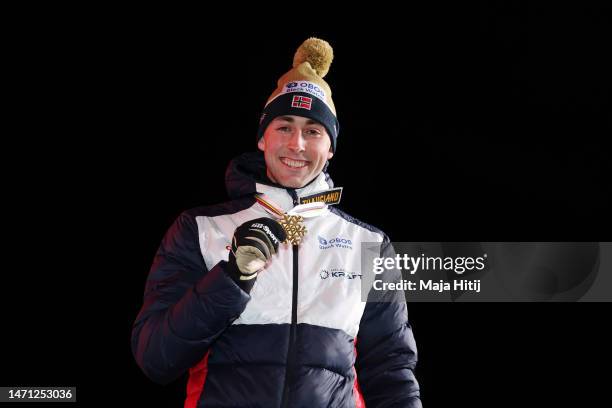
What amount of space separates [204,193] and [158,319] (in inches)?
44.1

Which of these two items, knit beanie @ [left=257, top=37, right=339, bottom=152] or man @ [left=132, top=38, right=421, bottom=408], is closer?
man @ [left=132, top=38, right=421, bottom=408]

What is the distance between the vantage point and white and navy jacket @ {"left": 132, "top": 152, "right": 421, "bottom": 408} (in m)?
1.49

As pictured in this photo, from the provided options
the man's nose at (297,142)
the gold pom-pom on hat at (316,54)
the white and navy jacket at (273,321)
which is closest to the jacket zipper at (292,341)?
the white and navy jacket at (273,321)

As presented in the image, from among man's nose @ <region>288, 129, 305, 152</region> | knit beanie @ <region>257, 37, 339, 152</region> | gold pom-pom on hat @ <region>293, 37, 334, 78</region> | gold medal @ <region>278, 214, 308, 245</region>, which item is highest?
gold pom-pom on hat @ <region>293, 37, 334, 78</region>

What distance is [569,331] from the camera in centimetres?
275

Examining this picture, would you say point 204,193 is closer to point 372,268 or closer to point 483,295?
point 372,268

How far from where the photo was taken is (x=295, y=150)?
1.85 meters

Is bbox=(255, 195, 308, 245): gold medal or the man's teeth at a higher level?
the man's teeth

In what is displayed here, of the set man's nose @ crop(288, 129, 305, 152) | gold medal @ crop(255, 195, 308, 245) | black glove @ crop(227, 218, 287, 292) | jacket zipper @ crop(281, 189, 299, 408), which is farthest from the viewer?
man's nose @ crop(288, 129, 305, 152)

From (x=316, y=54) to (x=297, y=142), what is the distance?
1.29 feet

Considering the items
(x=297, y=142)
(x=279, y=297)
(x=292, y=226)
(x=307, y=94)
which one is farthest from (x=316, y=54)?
(x=279, y=297)

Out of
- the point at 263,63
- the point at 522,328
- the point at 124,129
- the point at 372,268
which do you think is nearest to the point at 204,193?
the point at 124,129

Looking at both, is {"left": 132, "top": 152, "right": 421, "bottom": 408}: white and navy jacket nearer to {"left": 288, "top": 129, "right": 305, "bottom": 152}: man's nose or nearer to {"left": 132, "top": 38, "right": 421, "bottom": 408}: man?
{"left": 132, "top": 38, "right": 421, "bottom": 408}: man

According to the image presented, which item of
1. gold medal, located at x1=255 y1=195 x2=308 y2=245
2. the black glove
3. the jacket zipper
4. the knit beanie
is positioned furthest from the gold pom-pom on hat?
the black glove
